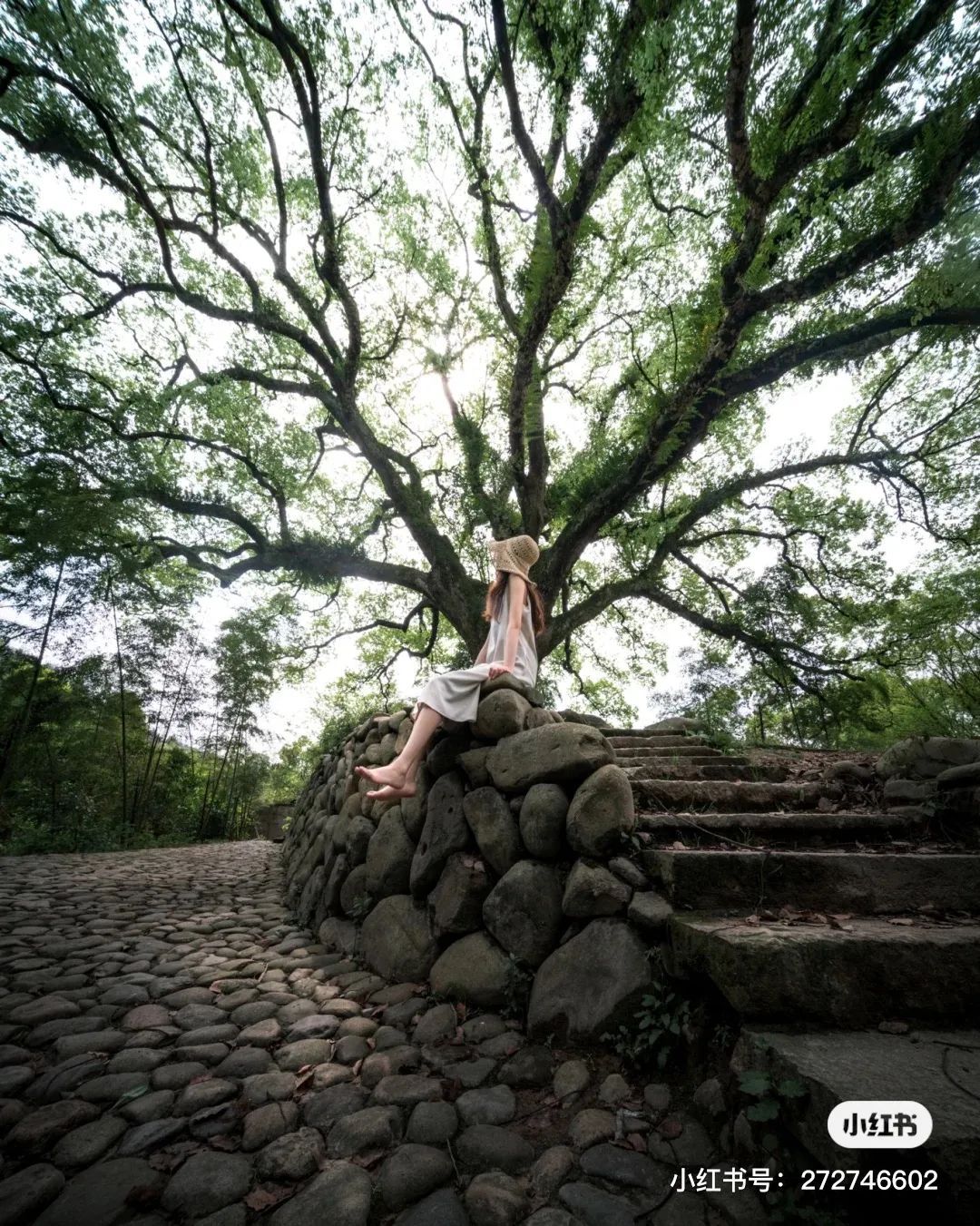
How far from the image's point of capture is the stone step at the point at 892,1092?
88 centimetres

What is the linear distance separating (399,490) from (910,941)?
676 centimetres

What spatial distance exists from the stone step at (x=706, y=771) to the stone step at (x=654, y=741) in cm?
65

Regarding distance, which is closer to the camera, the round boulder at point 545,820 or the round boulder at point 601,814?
the round boulder at point 601,814

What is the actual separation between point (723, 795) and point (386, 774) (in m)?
1.92

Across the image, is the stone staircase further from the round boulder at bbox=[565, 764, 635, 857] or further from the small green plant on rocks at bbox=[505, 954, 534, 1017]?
the small green plant on rocks at bbox=[505, 954, 534, 1017]

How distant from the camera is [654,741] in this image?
13.9 ft

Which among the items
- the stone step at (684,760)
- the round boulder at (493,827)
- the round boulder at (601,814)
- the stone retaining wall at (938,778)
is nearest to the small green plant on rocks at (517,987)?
the round boulder at (493,827)

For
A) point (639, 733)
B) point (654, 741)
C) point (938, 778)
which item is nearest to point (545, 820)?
point (938, 778)

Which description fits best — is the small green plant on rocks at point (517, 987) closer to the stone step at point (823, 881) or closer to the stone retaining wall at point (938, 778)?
the stone step at point (823, 881)

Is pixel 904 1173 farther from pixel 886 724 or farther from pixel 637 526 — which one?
pixel 886 724

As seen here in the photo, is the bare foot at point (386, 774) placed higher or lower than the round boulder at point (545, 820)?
higher

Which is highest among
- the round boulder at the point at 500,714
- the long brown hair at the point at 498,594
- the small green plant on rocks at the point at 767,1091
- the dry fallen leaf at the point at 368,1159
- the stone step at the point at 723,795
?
the long brown hair at the point at 498,594

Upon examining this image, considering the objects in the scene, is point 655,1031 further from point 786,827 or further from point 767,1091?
point 786,827

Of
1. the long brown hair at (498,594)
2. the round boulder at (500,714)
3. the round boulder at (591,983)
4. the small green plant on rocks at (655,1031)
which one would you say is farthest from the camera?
the long brown hair at (498,594)
